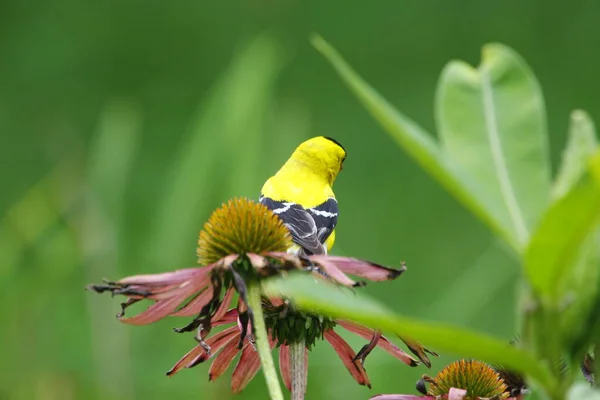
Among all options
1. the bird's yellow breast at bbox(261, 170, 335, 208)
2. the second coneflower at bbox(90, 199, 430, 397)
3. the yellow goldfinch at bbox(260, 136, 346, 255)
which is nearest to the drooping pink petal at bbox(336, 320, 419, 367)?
the second coneflower at bbox(90, 199, 430, 397)

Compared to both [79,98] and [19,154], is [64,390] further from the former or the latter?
[79,98]

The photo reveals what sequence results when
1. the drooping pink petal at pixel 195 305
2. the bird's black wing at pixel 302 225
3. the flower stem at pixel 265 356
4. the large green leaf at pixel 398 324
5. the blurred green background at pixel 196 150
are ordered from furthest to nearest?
1. the blurred green background at pixel 196 150
2. the bird's black wing at pixel 302 225
3. the drooping pink petal at pixel 195 305
4. the flower stem at pixel 265 356
5. the large green leaf at pixel 398 324

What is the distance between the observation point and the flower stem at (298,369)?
37 centimetres

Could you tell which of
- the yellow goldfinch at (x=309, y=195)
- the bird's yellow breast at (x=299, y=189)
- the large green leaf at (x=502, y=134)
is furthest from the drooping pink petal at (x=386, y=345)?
the bird's yellow breast at (x=299, y=189)

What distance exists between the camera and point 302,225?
0.73m

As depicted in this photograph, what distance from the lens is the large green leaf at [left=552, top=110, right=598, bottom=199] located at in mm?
226

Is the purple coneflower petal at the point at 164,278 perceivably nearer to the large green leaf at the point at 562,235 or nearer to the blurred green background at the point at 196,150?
the large green leaf at the point at 562,235

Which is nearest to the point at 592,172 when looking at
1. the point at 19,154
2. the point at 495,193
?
the point at 495,193

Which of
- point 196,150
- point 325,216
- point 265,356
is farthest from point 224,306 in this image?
point 196,150

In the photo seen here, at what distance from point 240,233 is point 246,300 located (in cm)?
15

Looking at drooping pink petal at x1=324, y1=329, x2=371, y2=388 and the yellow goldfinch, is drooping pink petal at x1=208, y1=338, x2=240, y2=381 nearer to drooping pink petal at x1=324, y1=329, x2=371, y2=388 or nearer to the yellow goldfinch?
drooping pink petal at x1=324, y1=329, x2=371, y2=388

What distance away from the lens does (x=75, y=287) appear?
2949 mm

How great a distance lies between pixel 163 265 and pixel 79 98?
3.42 metres

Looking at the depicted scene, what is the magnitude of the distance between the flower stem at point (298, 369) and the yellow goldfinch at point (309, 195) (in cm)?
27
